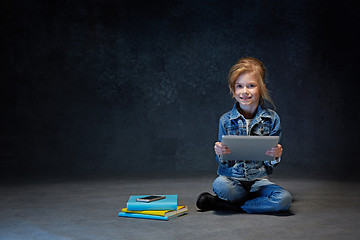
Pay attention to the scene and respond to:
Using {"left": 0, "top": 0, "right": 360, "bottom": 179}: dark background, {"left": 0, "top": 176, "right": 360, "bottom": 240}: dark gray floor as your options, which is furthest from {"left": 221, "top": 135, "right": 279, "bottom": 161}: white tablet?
{"left": 0, "top": 0, "right": 360, "bottom": 179}: dark background

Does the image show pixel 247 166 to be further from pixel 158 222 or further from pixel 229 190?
pixel 158 222

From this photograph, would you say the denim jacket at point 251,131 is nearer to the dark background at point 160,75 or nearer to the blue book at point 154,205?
the blue book at point 154,205

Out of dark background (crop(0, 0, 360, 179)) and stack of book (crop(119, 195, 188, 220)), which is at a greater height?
dark background (crop(0, 0, 360, 179))

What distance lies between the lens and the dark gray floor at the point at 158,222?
2.15 m

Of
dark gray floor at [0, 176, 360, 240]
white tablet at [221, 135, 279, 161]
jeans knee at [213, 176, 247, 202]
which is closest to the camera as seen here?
dark gray floor at [0, 176, 360, 240]

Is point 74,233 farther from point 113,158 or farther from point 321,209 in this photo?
point 113,158

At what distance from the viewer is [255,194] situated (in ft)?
8.77

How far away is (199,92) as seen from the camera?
4656 millimetres

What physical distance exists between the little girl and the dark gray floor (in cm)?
8

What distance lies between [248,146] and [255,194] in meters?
0.47

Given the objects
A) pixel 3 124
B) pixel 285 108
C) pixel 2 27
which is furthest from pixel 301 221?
pixel 2 27

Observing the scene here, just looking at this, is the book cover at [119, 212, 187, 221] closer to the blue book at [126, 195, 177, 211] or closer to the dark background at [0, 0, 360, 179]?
the blue book at [126, 195, 177, 211]

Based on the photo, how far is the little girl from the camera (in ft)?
8.46

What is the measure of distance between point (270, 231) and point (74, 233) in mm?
967
